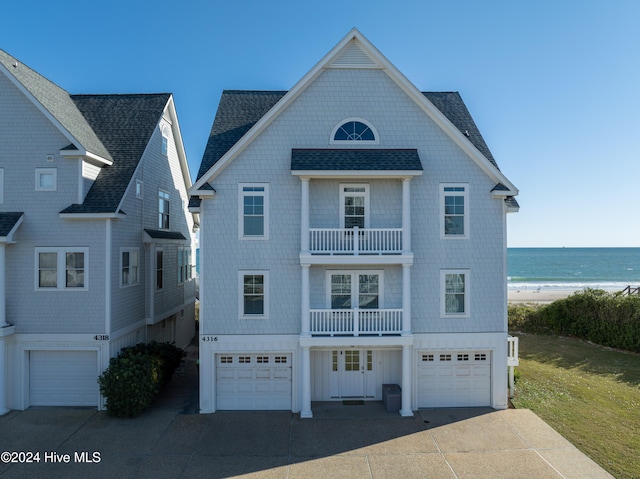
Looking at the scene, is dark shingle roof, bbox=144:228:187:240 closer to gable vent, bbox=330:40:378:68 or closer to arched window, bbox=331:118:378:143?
arched window, bbox=331:118:378:143

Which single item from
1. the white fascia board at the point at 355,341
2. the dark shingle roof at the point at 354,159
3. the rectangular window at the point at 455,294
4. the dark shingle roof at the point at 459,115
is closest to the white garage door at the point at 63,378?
the white fascia board at the point at 355,341

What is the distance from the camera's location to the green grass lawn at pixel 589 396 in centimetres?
1089

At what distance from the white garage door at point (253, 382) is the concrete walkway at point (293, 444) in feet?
1.50

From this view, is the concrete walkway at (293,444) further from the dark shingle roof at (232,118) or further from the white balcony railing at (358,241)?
the dark shingle roof at (232,118)

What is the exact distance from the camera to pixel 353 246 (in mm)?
13523

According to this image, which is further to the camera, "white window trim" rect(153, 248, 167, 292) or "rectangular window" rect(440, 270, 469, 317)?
"white window trim" rect(153, 248, 167, 292)

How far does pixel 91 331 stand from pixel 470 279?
1365 centimetres

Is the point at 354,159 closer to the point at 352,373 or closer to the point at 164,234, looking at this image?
the point at 352,373

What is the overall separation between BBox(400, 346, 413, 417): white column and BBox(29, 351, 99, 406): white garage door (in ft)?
36.0

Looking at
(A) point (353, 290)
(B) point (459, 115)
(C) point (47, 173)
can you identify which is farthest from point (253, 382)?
(B) point (459, 115)

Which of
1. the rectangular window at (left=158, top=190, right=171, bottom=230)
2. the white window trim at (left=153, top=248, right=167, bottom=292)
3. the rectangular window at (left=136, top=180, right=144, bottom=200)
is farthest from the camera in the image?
the rectangular window at (left=158, top=190, right=171, bottom=230)

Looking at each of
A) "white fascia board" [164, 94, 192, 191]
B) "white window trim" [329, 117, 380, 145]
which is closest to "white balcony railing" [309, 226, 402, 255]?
"white window trim" [329, 117, 380, 145]

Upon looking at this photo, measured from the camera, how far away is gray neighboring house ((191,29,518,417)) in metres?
13.6

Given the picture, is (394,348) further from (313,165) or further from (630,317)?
(630,317)
